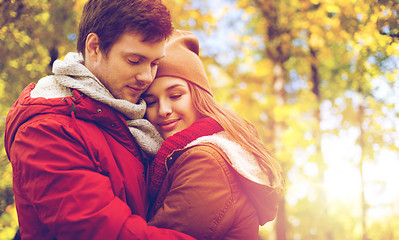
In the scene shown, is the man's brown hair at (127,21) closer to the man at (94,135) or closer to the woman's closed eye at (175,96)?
the man at (94,135)

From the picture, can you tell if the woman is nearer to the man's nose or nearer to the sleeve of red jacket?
the sleeve of red jacket

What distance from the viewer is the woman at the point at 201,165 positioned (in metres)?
1.91

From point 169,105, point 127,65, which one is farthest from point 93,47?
point 169,105

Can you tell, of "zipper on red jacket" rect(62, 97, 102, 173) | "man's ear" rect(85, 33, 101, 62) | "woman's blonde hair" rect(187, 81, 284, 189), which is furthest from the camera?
"woman's blonde hair" rect(187, 81, 284, 189)

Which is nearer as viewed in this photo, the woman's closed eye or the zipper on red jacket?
the zipper on red jacket

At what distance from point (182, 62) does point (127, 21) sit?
0.66 m

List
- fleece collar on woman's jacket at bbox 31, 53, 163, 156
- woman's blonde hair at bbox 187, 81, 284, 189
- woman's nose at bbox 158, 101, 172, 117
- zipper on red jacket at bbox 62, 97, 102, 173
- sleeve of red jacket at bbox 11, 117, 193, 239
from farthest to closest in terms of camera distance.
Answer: woman's nose at bbox 158, 101, 172, 117, woman's blonde hair at bbox 187, 81, 284, 189, fleece collar on woman's jacket at bbox 31, 53, 163, 156, zipper on red jacket at bbox 62, 97, 102, 173, sleeve of red jacket at bbox 11, 117, 193, 239

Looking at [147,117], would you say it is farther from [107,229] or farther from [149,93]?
[107,229]

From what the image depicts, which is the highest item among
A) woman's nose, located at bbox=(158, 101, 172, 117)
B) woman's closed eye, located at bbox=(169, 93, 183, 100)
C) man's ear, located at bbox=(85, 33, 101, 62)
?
man's ear, located at bbox=(85, 33, 101, 62)

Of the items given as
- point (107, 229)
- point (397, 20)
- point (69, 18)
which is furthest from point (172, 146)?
point (69, 18)

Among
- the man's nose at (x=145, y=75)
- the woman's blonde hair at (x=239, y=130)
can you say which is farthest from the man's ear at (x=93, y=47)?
the woman's blonde hair at (x=239, y=130)

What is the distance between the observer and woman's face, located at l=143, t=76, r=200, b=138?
2.51 meters

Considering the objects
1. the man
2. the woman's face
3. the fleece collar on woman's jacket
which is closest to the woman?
the woman's face

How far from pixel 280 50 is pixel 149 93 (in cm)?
649
